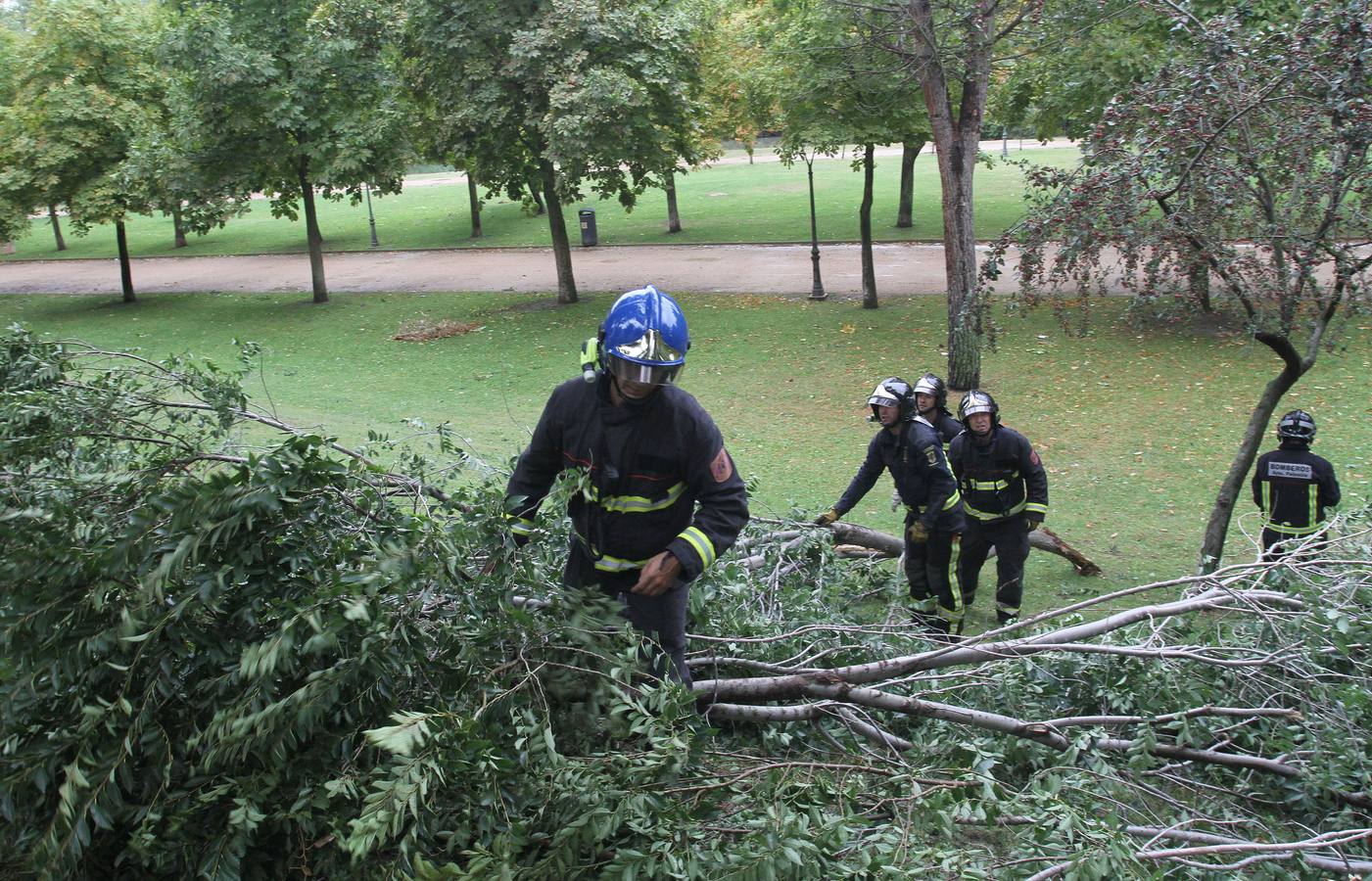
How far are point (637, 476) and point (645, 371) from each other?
0.47 metres

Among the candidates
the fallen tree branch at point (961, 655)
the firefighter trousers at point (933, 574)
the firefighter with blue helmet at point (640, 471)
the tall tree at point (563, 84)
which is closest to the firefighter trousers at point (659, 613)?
the firefighter with blue helmet at point (640, 471)

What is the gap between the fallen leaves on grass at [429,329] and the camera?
17484mm

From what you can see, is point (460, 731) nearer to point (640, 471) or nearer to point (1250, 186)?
point (640, 471)

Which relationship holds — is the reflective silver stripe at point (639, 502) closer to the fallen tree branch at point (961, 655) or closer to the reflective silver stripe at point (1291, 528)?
the fallen tree branch at point (961, 655)

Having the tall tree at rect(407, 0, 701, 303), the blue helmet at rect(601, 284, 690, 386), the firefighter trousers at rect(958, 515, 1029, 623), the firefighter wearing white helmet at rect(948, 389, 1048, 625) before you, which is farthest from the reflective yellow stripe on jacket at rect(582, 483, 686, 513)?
the tall tree at rect(407, 0, 701, 303)

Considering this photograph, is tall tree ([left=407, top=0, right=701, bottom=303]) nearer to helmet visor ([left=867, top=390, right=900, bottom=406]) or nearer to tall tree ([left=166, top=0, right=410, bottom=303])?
tall tree ([left=166, top=0, right=410, bottom=303])

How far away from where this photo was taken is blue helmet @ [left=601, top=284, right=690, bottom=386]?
11.9ft

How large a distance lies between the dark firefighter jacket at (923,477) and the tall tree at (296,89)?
42.8ft

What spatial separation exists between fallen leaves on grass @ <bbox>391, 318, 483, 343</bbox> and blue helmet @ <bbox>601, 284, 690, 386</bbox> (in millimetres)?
14289

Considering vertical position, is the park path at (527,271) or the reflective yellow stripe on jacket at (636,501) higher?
the park path at (527,271)

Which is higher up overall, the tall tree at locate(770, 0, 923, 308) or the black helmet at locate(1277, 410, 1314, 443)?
the tall tree at locate(770, 0, 923, 308)

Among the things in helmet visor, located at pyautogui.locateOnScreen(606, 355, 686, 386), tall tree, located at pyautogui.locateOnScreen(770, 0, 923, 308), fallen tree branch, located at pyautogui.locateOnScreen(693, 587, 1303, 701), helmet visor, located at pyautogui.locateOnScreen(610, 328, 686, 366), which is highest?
tall tree, located at pyautogui.locateOnScreen(770, 0, 923, 308)

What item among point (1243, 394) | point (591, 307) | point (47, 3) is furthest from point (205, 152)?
point (1243, 394)

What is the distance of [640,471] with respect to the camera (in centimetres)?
389
